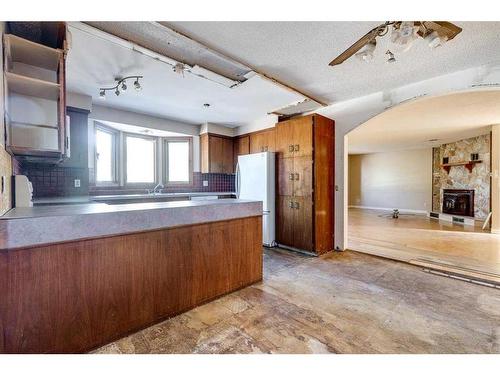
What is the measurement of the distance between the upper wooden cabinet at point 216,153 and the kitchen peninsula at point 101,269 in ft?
9.32

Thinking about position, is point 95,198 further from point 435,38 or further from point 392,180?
point 392,180

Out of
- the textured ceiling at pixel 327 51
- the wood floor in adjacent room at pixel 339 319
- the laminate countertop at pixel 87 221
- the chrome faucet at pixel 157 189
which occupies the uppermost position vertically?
the textured ceiling at pixel 327 51

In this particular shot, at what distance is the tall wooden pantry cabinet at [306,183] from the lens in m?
3.57

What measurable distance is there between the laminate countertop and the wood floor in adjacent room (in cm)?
79

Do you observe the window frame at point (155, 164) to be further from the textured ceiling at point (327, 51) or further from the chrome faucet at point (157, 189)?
the textured ceiling at point (327, 51)

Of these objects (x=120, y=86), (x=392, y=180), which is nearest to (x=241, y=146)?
(x=120, y=86)

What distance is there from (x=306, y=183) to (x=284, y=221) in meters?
0.82

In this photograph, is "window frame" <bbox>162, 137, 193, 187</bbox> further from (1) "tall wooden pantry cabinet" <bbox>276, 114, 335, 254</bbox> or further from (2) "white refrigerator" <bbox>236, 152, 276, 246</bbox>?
(1) "tall wooden pantry cabinet" <bbox>276, 114, 335, 254</bbox>

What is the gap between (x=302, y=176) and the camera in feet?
12.1

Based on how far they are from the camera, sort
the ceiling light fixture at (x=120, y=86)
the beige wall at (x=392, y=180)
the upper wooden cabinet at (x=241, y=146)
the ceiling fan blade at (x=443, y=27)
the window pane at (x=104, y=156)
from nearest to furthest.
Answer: the ceiling fan blade at (x=443, y=27) → the ceiling light fixture at (x=120, y=86) → the window pane at (x=104, y=156) → the upper wooden cabinet at (x=241, y=146) → the beige wall at (x=392, y=180)

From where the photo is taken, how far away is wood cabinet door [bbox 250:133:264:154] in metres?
4.59

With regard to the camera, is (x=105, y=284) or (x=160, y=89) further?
(x=160, y=89)

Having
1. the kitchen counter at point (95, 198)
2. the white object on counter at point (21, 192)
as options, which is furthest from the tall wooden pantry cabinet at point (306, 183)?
the white object on counter at point (21, 192)

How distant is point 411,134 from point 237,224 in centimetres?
623
